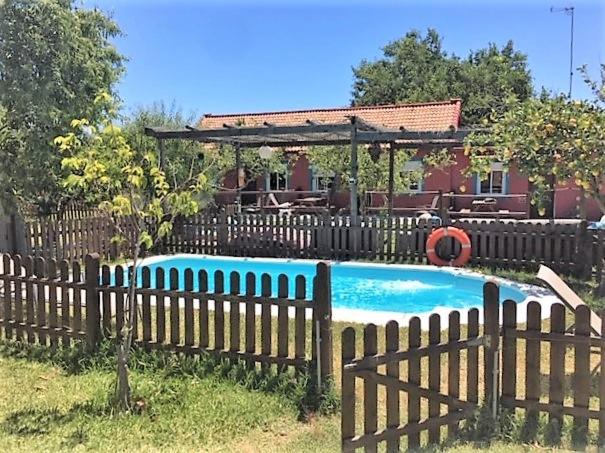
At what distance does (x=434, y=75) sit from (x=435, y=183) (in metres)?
16.8

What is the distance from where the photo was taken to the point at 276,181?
25.8m

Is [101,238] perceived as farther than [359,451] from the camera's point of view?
Yes

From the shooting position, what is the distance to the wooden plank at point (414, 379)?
11.7ft

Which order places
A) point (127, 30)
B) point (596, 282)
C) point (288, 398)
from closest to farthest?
point (288, 398) → point (596, 282) → point (127, 30)

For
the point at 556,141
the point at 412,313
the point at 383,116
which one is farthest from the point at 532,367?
the point at 383,116

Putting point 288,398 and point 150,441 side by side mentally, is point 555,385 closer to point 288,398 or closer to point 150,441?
point 288,398

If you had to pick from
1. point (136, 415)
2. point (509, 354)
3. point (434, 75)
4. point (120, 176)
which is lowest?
point (136, 415)

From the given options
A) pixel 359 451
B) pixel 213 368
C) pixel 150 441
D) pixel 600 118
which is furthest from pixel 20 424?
pixel 600 118

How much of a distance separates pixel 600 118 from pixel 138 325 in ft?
21.0

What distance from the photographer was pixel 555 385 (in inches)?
145

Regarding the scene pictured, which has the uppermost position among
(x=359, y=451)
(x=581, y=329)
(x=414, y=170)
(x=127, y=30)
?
(x=127, y=30)

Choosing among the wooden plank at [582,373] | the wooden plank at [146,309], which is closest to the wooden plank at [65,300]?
the wooden plank at [146,309]

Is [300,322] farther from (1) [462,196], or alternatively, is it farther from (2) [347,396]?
(1) [462,196]

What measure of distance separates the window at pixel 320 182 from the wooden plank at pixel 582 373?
18956 millimetres
